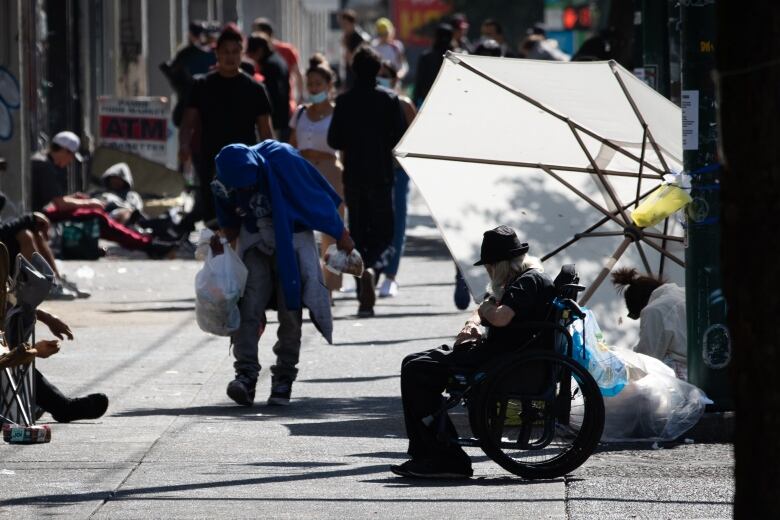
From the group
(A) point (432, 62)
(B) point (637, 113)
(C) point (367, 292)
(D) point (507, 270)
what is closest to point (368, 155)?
(C) point (367, 292)

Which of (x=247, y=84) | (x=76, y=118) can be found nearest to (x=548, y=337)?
(x=247, y=84)

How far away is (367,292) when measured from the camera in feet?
42.7

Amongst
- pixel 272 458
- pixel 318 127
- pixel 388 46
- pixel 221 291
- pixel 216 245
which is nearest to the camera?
pixel 272 458

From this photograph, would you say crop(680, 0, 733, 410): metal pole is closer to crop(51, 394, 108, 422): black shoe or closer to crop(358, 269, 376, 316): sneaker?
crop(51, 394, 108, 422): black shoe

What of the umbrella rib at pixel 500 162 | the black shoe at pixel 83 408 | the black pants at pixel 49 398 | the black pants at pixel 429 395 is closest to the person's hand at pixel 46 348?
the black pants at pixel 49 398

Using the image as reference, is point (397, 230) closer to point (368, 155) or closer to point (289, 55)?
point (368, 155)

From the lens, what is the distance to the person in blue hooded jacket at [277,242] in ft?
30.2

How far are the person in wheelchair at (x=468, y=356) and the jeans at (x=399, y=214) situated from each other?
6.82 metres

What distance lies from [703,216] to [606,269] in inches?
50.2

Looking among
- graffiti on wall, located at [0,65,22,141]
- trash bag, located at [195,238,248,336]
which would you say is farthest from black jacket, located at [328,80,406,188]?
graffiti on wall, located at [0,65,22,141]

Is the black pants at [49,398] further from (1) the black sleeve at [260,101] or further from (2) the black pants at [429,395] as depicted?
(1) the black sleeve at [260,101]

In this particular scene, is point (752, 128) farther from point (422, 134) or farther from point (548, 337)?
point (422, 134)

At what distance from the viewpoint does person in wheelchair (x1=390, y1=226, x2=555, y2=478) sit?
7289 mm

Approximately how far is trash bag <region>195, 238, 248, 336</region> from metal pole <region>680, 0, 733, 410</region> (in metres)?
2.28
